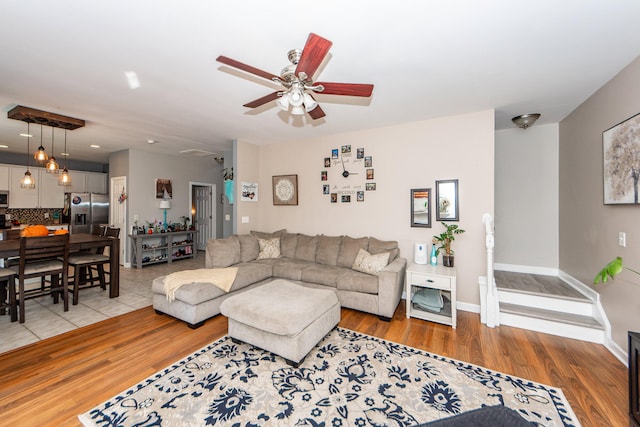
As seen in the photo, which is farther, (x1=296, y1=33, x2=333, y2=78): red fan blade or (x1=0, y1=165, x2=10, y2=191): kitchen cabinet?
(x1=0, y1=165, x2=10, y2=191): kitchen cabinet

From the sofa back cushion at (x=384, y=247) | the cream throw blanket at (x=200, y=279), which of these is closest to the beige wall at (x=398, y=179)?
the sofa back cushion at (x=384, y=247)

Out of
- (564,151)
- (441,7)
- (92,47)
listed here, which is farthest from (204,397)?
(564,151)

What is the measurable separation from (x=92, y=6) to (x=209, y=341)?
2803 mm

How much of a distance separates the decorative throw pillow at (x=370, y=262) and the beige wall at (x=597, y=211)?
2178 mm

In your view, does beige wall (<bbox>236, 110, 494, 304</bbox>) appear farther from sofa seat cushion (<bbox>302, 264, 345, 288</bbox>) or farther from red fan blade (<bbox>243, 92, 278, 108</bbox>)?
red fan blade (<bbox>243, 92, 278, 108</bbox>)

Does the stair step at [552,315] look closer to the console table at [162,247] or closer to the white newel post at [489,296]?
the white newel post at [489,296]

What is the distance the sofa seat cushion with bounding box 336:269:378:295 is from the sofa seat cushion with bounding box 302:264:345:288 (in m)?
0.08

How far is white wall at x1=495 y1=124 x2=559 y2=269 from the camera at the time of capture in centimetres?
391

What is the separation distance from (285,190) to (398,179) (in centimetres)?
210

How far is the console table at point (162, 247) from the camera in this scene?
18.4ft

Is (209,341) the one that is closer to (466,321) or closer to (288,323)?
(288,323)

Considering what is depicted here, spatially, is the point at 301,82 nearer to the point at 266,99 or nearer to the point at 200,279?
the point at 266,99

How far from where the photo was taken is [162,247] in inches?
238

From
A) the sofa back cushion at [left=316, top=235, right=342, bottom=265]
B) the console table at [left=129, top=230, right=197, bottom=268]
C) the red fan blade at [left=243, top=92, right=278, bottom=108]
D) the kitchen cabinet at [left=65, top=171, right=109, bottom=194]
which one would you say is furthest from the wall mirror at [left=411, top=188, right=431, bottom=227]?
the kitchen cabinet at [left=65, top=171, right=109, bottom=194]
